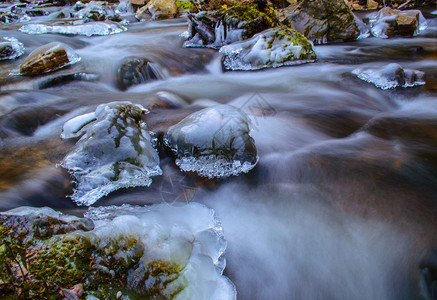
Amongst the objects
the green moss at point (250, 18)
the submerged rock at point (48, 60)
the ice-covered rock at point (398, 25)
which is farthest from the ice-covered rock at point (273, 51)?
the submerged rock at point (48, 60)

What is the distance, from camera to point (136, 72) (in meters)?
5.75

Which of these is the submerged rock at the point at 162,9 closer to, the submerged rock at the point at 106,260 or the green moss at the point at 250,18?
the green moss at the point at 250,18

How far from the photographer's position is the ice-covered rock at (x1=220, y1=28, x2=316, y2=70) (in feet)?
19.3

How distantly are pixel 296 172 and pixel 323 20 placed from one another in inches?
235

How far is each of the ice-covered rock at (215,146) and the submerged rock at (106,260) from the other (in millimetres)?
1011

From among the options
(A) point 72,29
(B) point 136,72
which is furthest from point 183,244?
(A) point 72,29

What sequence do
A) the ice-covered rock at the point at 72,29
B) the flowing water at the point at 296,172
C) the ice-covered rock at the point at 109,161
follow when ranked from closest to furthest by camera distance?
the flowing water at the point at 296,172, the ice-covered rock at the point at 109,161, the ice-covered rock at the point at 72,29

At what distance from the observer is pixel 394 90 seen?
476 centimetres

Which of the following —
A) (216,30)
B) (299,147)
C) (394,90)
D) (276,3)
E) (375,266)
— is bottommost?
(375,266)

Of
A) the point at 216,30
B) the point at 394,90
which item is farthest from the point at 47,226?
the point at 216,30

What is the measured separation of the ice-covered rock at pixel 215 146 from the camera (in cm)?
290

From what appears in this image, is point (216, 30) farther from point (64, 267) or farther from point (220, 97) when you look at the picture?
point (64, 267)

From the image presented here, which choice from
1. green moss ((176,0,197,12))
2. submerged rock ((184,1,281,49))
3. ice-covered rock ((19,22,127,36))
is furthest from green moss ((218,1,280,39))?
green moss ((176,0,197,12))

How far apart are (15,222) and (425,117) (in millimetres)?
4829
